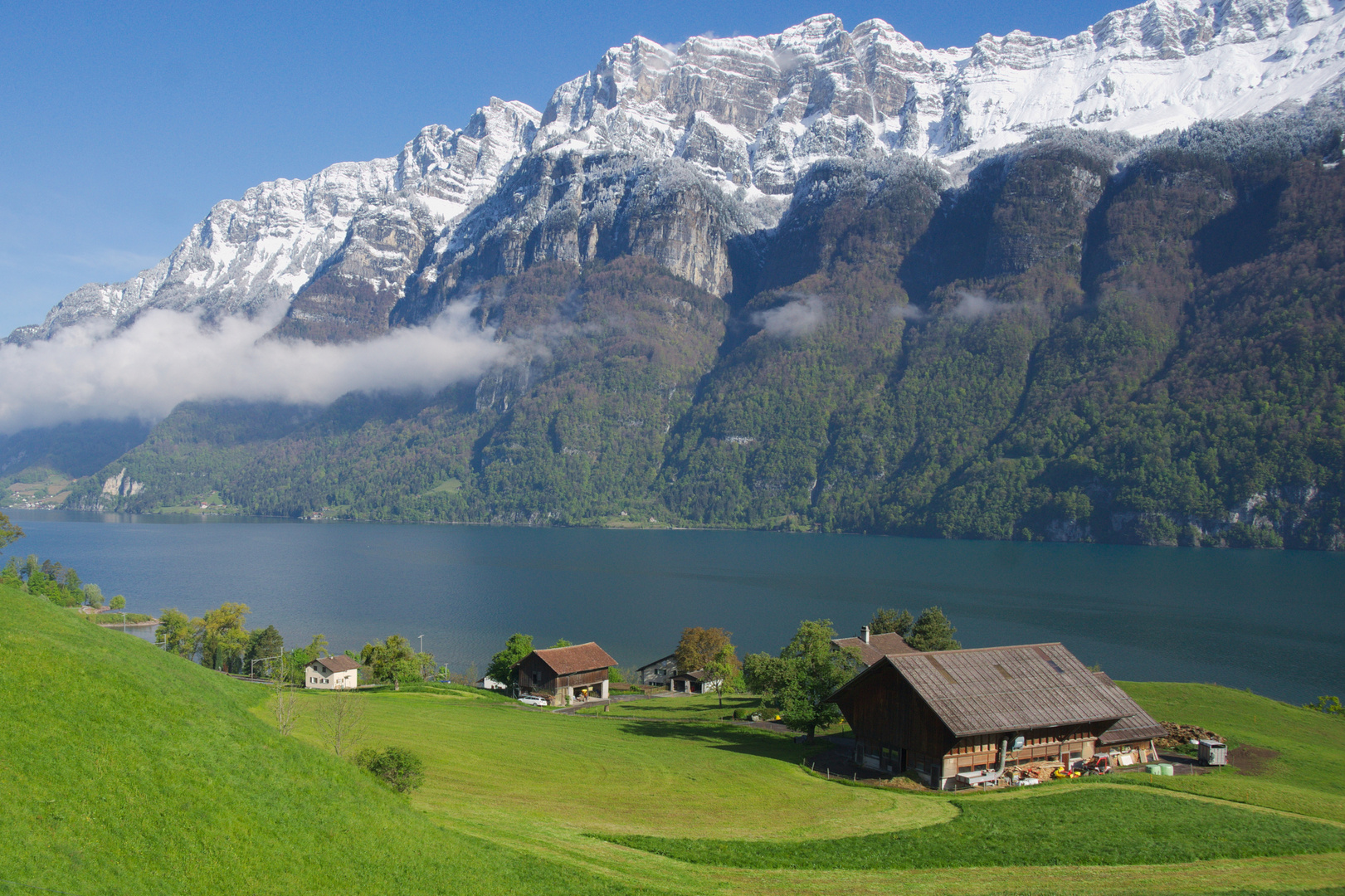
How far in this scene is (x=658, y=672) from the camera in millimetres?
79375

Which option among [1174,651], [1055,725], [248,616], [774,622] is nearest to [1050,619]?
[1174,651]

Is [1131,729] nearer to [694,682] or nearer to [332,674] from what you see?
[694,682]

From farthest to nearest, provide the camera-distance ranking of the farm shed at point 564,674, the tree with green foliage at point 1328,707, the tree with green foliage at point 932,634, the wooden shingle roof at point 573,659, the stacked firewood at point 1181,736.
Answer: the wooden shingle roof at point 573,659, the farm shed at point 564,674, the tree with green foliage at point 932,634, the tree with green foliage at point 1328,707, the stacked firewood at point 1181,736

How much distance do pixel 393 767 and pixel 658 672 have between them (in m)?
57.5

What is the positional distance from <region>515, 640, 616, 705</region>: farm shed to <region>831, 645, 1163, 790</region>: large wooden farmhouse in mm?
32621

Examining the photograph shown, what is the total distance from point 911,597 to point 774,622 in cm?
2990

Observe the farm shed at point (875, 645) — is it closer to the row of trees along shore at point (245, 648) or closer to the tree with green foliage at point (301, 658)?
the row of trees along shore at point (245, 648)

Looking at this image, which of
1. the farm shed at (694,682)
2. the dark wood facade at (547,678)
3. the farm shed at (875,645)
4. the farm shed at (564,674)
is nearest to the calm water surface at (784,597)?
the farm shed at (694,682)

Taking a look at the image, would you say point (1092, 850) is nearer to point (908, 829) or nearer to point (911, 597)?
point (908, 829)

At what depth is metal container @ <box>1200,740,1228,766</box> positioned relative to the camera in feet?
117

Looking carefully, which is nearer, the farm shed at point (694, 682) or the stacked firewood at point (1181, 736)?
the stacked firewood at point (1181, 736)

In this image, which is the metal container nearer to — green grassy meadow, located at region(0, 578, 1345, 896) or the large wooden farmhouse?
green grassy meadow, located at region(0, 578, 1345, 896)

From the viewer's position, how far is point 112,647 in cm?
2361

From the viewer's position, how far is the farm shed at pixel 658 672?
78312 millimetres
